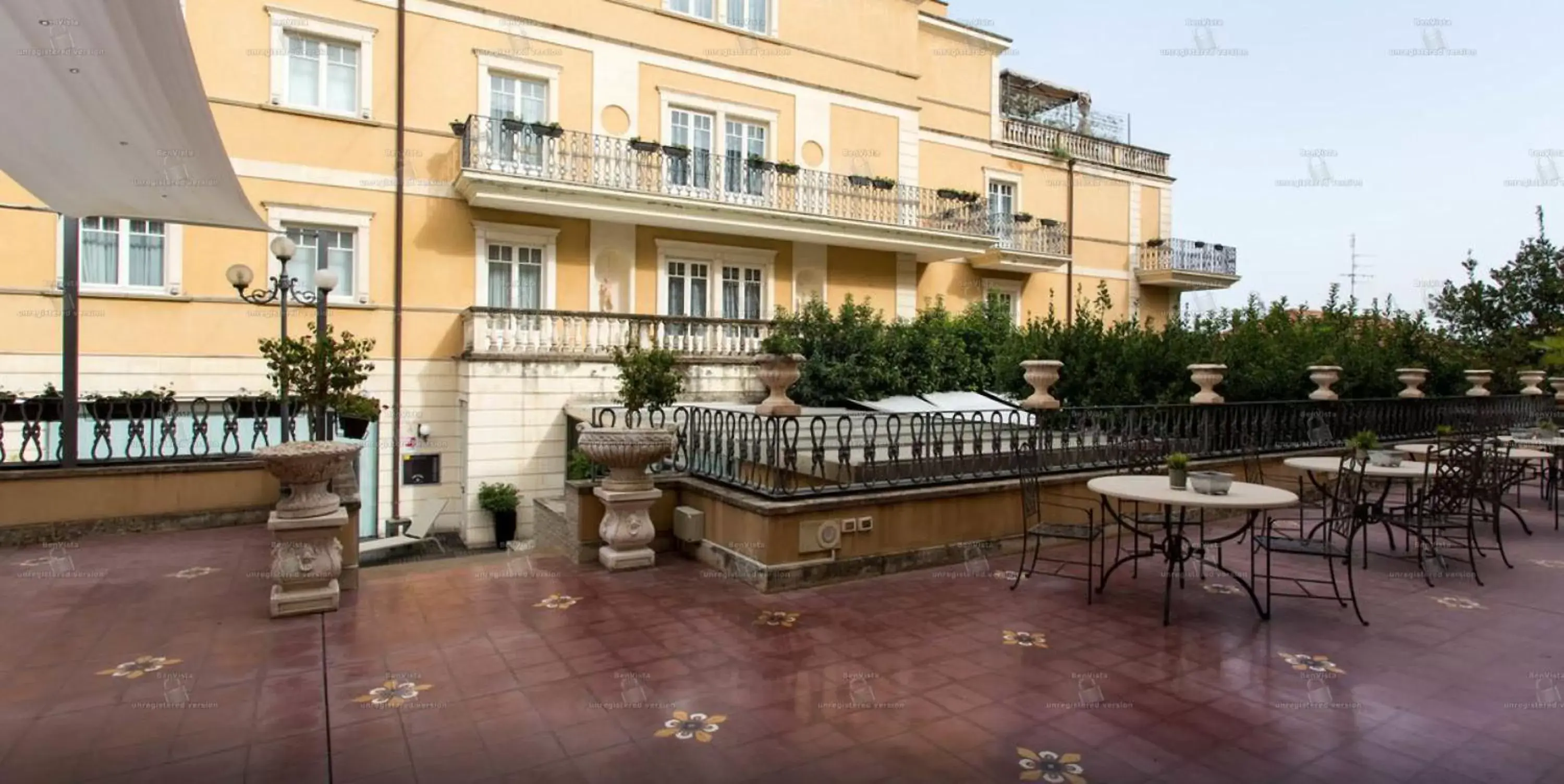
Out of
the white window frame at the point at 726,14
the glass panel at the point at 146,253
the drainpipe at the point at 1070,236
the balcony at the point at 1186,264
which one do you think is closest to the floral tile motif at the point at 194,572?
the glass panel at the point at 146,253

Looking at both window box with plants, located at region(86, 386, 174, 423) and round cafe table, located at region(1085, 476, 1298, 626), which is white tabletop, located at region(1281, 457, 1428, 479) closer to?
round cafe table, located at region(1085, 476, 1298, 626)

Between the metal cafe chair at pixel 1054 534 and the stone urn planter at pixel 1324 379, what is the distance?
5302mm

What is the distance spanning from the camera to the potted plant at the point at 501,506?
1241 cm

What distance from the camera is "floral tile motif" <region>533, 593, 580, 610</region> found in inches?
212

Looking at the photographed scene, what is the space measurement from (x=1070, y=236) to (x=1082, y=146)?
2568 millimetres

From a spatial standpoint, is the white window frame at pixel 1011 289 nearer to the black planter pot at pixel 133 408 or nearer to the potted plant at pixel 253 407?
the potted plant at pixel 253 407

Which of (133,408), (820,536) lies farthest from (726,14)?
(820,536)

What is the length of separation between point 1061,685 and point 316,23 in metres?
13.9

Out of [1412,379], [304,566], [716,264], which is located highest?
[716,264]

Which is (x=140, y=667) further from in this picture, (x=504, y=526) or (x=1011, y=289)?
(x=1011, y=289)

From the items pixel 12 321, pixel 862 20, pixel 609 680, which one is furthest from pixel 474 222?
pixel 609 680

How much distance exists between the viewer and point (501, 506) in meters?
12.4

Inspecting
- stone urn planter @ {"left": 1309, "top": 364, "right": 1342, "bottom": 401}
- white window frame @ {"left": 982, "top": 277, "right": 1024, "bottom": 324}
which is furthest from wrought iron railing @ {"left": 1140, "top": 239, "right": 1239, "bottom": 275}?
stone urn planter @ {"left": 1309, "top": 364, "right": 1342, "bottom": 401}

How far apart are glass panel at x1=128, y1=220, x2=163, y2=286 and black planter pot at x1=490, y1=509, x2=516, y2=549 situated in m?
5.95
